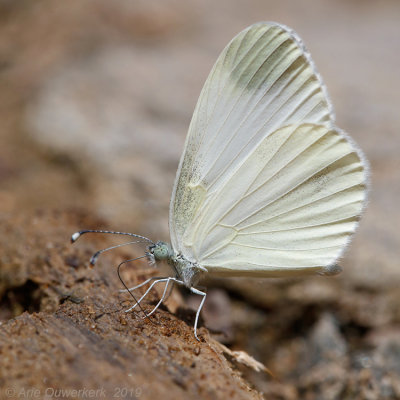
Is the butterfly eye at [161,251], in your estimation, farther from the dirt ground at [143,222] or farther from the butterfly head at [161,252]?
the dirt ground at [143,222]

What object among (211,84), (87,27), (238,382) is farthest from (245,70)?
(87,27)

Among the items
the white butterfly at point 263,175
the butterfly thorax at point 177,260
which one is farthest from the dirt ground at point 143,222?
the white butterfly at point 263,175

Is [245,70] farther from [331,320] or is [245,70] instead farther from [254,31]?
[331,320]

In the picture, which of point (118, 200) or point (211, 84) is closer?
point (211, 84)

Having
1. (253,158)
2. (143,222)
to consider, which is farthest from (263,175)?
(143,222)

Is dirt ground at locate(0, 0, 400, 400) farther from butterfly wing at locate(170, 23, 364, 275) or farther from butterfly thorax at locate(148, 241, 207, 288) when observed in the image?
butterfly wing at locate(170, 23, 364, 275)

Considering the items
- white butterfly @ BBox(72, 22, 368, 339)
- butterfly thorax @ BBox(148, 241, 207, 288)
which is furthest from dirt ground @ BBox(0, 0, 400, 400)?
white butterfly @ BBox(72, 22, 368, 339)
